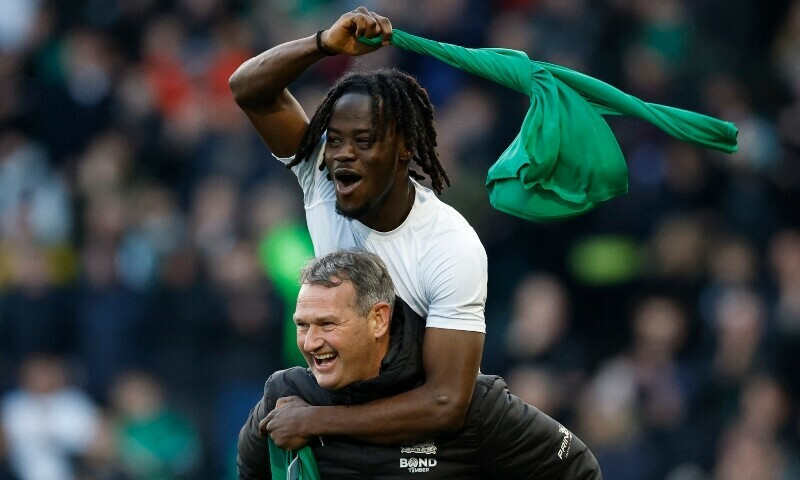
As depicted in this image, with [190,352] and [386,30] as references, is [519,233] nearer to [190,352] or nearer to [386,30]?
[190,352]

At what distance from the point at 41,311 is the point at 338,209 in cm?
477

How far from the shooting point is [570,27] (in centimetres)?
941

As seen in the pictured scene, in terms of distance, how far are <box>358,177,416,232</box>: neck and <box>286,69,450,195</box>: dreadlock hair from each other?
0.40 ft

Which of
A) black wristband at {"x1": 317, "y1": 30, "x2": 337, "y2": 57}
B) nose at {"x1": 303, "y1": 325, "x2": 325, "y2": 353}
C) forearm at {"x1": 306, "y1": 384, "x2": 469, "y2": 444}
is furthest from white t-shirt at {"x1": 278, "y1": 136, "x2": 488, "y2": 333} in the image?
black wristband at {"x1": 317, "y1": 30, "x2": 337, "y2": 57}

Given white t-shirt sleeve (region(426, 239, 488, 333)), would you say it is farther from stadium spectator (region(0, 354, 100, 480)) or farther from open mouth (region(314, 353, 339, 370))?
stadium spectator (region(0, 354, 100, 480))

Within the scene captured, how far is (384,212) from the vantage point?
4.86 m

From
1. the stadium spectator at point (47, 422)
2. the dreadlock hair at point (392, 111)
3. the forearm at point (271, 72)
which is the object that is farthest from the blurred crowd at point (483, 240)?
the forearm at point (271, 72)

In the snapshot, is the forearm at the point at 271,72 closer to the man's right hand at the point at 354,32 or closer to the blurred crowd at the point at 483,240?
the man's right hand at the point at 354,32

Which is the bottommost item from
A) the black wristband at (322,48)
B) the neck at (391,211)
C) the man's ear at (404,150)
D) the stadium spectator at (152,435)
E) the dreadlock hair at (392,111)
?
the stadium spectator at (152,435)

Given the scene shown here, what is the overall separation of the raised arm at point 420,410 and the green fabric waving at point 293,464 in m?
0.04

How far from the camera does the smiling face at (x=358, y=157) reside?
4.67 m

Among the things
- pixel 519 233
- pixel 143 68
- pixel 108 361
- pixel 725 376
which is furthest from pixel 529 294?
pixel 143 68

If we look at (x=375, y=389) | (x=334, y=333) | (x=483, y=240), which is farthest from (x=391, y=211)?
(x=483, y=240)

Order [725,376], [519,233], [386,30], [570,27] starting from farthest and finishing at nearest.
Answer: [570,27] → [519,233] → [725,376] → [386,30]
